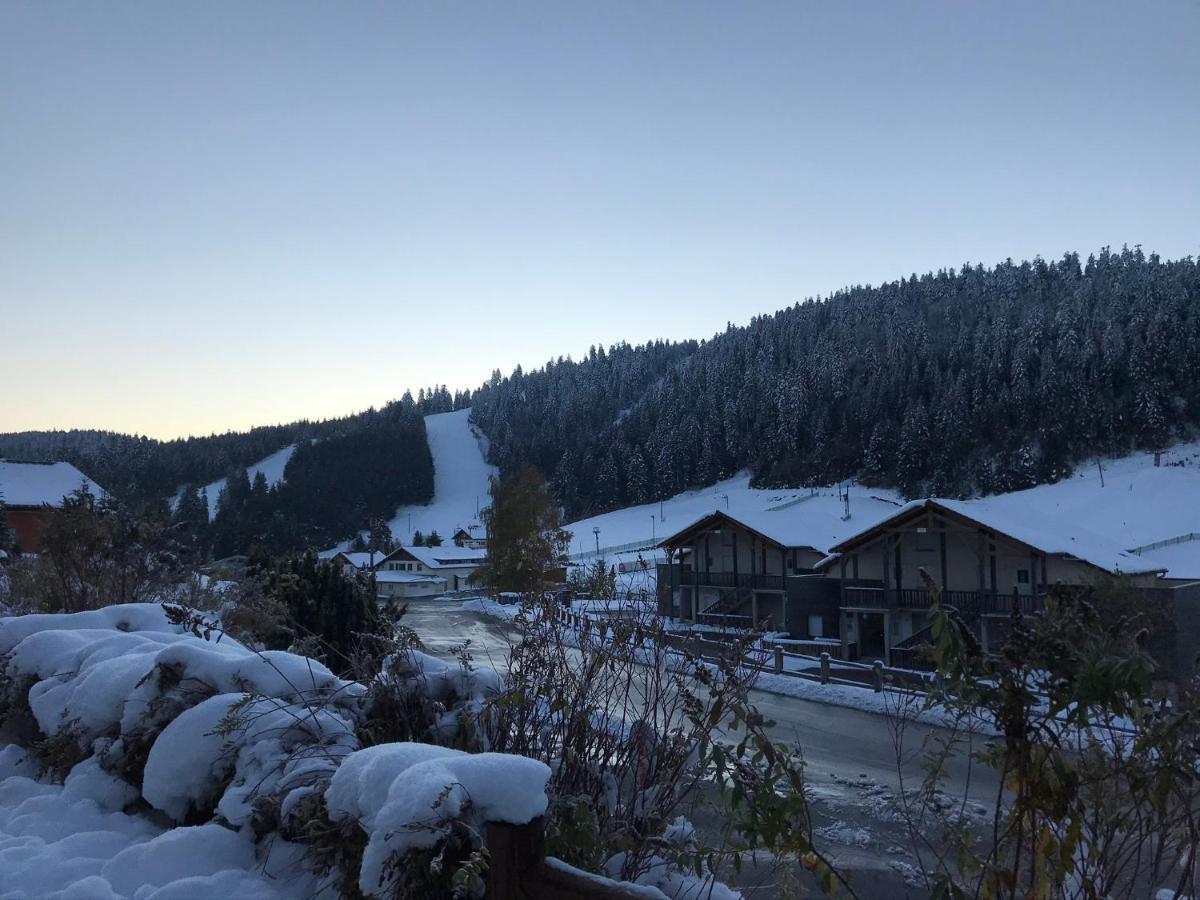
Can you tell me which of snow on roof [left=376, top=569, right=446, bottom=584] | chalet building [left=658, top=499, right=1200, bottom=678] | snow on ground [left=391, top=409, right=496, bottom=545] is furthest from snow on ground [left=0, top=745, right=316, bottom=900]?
snow on ground [left=391, top=409, right=496, bottom=545]

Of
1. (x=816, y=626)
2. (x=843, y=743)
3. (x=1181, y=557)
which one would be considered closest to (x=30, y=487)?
(x=816, y=626)

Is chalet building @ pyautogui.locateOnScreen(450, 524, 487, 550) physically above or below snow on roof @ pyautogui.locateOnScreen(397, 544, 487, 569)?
above

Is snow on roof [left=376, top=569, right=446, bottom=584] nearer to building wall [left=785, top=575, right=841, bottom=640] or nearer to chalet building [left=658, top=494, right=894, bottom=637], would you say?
chalet building [left=658, top=494, right=894, bottom=637]

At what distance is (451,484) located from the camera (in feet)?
516

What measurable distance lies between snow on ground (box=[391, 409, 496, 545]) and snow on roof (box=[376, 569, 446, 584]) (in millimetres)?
39768

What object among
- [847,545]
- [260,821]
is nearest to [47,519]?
[260,821]

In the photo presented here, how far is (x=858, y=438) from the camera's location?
10438 cm

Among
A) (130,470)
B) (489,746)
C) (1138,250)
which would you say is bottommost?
(489,746)

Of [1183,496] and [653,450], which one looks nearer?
[1183,496]

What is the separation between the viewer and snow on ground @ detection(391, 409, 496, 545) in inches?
5335

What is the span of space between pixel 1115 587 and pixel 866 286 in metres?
136

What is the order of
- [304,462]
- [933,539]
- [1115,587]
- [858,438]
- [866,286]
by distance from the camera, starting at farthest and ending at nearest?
[866,286], [304,462], [858,438], [933,539], [1115,587]

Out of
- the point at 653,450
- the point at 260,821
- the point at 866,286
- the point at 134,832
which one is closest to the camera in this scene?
the point at 260,821

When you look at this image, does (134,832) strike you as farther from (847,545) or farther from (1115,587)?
(847,545)
